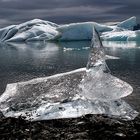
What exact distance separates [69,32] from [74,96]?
4672 inches

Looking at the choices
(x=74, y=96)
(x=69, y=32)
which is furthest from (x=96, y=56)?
(x=69, y=32)

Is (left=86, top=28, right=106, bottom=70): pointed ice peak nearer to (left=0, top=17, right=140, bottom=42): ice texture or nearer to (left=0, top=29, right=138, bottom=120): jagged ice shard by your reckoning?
(left=0, top=29, right=138, bottom=120): jagged ice shard

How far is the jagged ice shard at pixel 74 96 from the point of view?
72.7 feet

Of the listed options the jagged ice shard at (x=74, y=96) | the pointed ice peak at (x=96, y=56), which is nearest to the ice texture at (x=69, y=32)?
the pointed ice peak at (x=96, y=56)

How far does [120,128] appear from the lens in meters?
19.4

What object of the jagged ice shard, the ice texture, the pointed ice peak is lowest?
the ice texture

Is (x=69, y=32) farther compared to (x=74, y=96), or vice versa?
(x=69, y=32)

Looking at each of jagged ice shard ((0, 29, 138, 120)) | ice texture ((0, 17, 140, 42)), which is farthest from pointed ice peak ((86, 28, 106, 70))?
ice texture ((0, 17, 140, 42))

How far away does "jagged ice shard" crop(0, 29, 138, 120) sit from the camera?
2217cm

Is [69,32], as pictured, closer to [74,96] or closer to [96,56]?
[96,56]

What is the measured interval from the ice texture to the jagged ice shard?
87.6 metres

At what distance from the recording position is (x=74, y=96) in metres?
23.5

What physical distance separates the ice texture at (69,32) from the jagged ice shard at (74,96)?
287ft

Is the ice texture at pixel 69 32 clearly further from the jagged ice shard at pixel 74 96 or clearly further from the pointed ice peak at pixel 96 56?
the jagged ice shard at pixel 74 96
